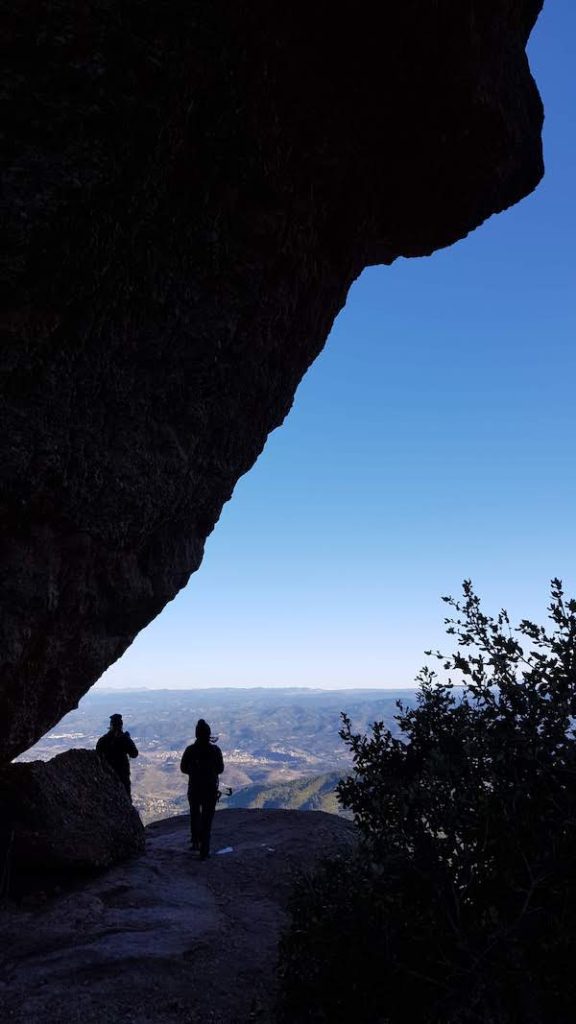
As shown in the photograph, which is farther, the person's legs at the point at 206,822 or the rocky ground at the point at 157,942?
the person's legs at the point at 206,822

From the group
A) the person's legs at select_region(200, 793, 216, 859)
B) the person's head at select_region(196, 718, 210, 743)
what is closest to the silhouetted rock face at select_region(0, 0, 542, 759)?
the person's head at select_region(196, 718, 210, 743)

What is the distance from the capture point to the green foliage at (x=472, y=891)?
607 centimetres

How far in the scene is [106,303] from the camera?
8.71 meters

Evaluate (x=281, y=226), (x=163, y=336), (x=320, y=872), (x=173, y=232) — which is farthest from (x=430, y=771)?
(x=281, y=226)

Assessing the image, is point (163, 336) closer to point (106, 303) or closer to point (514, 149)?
point (106, 303)

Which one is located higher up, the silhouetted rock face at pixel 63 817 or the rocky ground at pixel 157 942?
the silhouetted rock face at pixel 63 817

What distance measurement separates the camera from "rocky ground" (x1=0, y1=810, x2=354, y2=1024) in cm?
786

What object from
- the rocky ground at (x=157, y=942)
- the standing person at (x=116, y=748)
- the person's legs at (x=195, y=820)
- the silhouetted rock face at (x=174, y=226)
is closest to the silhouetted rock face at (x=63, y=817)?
the rocky ground at (x=157, y=942)

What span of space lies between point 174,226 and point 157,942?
448 inches

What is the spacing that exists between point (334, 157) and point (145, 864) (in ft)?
51.4

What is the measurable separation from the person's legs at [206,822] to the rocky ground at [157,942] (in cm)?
39

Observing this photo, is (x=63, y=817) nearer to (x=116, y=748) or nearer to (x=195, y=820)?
(x=116, y=748)

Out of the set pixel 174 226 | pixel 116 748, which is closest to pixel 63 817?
pixel 116 748

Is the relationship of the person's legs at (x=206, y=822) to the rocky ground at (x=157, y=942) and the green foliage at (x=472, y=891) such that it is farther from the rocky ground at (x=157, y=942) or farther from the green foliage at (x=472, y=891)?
the green foliage at (x=472, y=891)
